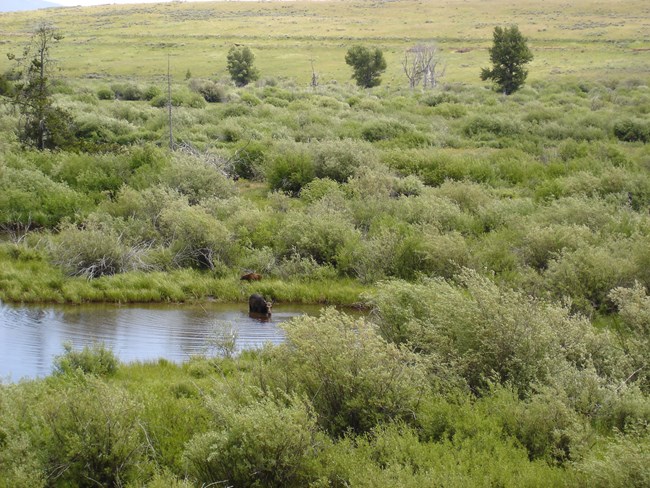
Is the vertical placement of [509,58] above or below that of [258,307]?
above

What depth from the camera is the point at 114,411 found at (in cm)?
718

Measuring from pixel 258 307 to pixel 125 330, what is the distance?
239 centimetres

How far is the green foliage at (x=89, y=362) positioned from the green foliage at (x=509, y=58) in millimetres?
39333

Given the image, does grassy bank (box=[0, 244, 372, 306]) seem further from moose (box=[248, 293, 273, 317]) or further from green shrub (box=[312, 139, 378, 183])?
green shrub (box=[312, 139, 378, 183])

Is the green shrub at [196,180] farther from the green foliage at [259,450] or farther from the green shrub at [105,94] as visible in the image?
the green shrub at [105,94]

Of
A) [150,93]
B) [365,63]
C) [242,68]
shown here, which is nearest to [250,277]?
[150,93]

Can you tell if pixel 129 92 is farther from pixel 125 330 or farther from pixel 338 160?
pixel 125 330

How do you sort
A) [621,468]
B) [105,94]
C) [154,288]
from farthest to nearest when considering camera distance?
[105,94]
[154,288]
[621,468]

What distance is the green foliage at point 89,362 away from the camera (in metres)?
10.0

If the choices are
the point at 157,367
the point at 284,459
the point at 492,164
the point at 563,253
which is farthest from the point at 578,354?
the point at 492,164

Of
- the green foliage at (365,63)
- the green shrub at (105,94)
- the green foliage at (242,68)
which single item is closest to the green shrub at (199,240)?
the green shrub at (105,94)

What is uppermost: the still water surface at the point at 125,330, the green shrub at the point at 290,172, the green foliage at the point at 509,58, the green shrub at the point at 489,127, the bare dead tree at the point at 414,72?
the green foliage at the point at 509,58

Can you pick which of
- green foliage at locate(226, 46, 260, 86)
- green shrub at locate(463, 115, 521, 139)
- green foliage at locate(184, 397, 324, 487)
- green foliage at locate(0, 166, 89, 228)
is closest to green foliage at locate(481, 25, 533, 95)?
green shrub at locate(463, 115, 521, 139)

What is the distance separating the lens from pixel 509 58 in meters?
45.4
